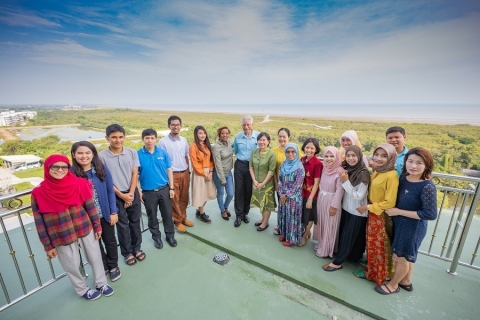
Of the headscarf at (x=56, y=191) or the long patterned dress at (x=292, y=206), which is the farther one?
the long patterned dress at (x=292, y=206)

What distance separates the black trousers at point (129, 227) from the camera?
2473mm

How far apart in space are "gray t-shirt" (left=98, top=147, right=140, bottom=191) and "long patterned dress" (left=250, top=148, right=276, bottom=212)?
5.04ft

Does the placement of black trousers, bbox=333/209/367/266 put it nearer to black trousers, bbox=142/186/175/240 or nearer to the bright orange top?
the bright orange top

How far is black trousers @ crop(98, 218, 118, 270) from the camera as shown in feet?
7.56

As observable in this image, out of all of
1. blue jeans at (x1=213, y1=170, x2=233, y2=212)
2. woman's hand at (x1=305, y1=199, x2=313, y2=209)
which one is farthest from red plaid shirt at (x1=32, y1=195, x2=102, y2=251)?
woman's hand at (x1=305, y1=199, x2=313, y2=209)

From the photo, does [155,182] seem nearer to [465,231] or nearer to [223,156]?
[223,156]

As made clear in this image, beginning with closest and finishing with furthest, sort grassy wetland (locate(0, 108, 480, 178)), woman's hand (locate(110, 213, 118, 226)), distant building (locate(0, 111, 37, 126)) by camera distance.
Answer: woman's hand (locate(110, 213, 118, 226)), grassy wetland (locate(0, 108, 480, 178)), distant building (locate(0, 111, 37, 126))

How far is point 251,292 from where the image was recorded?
221 centimetres

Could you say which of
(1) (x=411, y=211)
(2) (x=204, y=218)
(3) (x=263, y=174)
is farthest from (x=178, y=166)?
(1) (x=411, y=211)

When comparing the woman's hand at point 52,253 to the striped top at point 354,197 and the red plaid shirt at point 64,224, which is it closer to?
the red plaid shirt at point 64,224

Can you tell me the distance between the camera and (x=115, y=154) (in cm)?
234

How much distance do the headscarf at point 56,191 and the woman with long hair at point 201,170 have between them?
157 centimetres

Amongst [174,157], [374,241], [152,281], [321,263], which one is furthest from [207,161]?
[374,241]

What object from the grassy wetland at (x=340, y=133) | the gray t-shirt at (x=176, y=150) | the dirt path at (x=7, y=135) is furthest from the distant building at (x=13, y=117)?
the gray t-shirt at (x=176, y=150)
